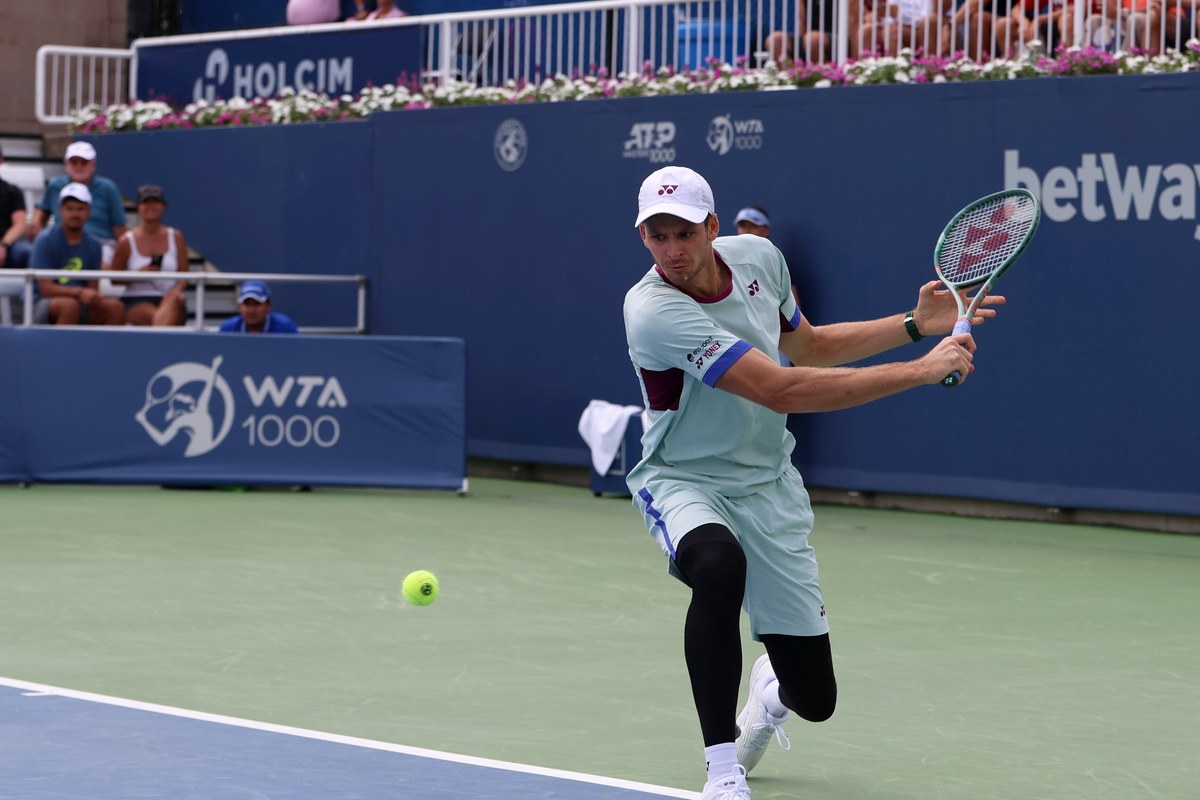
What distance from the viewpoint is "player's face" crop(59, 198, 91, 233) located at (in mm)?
15609

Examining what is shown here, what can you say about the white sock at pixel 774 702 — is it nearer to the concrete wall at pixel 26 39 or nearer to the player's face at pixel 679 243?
the player's face at pixel 679 243

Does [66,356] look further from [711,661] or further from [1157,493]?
[711,661]

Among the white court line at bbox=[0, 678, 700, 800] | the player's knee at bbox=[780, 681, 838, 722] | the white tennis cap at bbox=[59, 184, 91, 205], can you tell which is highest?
the white tennis cap at bbox=[59, 184, 91, 205]

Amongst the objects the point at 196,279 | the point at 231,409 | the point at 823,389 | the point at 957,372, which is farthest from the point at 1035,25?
the point at 957,372

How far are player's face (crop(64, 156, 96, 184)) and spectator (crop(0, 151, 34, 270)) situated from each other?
51 cm

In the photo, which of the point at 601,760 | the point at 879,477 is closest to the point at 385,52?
the point at 879,477

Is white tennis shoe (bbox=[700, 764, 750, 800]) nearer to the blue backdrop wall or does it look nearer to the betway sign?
the blue backdrop wall

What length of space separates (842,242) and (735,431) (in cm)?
866

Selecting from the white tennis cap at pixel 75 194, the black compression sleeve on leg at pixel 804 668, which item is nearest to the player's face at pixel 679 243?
the black compression sleeve on leg at pixel 804 668

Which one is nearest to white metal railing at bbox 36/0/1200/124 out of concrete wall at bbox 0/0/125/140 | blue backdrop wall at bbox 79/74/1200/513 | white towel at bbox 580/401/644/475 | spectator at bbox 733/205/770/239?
blue backdrop wall at bbox 79/74/1200/513

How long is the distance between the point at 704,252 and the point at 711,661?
1.11 meters

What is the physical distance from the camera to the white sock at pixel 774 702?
5719 mm

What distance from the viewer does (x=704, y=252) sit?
17.8ft

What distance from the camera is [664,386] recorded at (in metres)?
5.55
